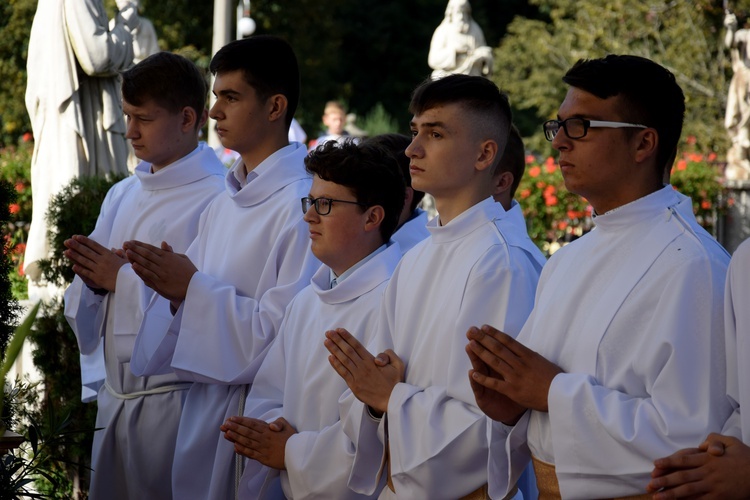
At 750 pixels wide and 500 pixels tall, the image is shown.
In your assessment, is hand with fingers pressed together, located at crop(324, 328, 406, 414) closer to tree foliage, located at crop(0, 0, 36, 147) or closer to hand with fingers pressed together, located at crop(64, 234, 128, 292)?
hand with fingers pressed together, located at crop(64, 234, 128, 292)

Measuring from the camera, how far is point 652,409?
3082 mm

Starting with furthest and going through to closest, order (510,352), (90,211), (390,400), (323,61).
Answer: (323,61) < (90,211) < (390,400) < (510,352)

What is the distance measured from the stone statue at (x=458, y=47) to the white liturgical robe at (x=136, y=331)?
586 inches

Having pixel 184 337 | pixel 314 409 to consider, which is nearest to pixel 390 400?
pixel 314 409

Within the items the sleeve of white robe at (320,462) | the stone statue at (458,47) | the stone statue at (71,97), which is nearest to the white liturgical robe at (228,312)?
the sleeve of white robe at (320,462)

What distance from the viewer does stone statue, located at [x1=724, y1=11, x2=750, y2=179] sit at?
23031mm

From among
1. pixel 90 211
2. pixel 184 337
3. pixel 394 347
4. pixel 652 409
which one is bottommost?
pixel 652 409

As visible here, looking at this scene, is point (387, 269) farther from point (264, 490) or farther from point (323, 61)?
point (323, 61)

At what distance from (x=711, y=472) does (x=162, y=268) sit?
8.47 ft

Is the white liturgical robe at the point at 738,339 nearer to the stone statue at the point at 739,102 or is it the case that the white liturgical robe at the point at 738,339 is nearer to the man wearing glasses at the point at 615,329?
the man wearing glasses at the point at 615,329

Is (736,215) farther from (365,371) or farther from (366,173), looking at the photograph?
(365,371)

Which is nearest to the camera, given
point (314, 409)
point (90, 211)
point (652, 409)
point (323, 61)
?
point (652, 409)

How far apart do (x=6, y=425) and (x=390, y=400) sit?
1222 millimetres

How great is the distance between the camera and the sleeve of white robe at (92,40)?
32.4 feet
